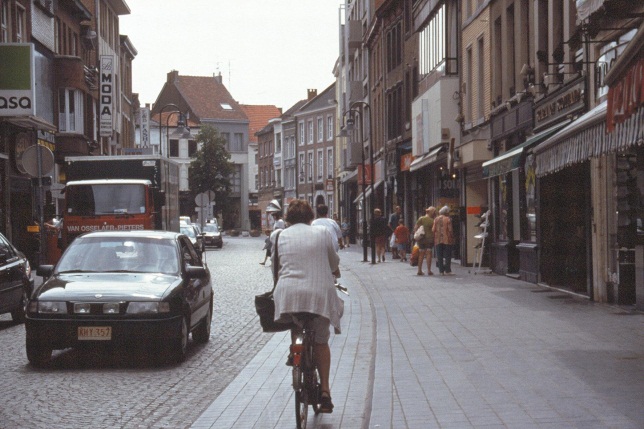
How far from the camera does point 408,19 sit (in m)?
48.7

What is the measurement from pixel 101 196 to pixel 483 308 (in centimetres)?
1287

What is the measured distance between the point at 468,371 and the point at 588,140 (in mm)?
3601

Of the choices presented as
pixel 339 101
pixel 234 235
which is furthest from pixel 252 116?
pixel 339 101

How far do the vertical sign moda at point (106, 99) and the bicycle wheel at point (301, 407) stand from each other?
150 feet

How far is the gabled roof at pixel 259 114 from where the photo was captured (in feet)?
467

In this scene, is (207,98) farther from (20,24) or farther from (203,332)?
(203,332)

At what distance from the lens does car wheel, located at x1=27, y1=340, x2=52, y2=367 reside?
491 inches

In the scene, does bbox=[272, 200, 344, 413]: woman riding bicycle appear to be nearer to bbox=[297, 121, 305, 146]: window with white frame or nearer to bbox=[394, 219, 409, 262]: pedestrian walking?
bbox=[394, 219, 409, 262]: pedestrian walking

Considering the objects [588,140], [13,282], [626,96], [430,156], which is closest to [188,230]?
[430,156]

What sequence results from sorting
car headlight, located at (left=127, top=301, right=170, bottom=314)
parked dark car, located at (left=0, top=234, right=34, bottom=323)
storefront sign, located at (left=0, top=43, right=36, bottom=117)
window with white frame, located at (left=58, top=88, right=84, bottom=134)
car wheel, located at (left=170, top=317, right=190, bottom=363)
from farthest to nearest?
1. window with white frame, located at (left=58, top=88, right=84, bottom=134)
2. storefront sign, located at (left=0, top=43, right=36, bottom=117)
3. parked dark car, located at (left=0, top=234, right=34, bottom=323)
4. car wheel, located at (left=170, top=317, right=190, bottom=363)
5. car headlight, located at (left=127, top=301, right=170, bottom=314)

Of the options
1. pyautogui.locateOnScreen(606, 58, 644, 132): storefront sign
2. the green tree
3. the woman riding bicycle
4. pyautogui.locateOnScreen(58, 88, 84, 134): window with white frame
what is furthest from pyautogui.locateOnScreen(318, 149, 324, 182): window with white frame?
the woman riding bicycle

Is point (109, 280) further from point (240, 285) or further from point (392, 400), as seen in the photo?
point (240, 285)

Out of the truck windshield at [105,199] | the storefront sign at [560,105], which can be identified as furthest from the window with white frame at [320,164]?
the storefront sign at [560,105]

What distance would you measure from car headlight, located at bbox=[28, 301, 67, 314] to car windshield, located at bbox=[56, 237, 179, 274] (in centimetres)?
120
